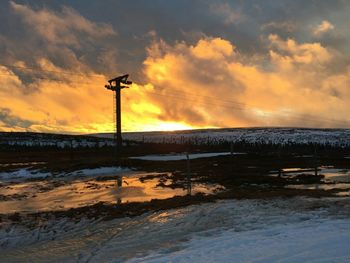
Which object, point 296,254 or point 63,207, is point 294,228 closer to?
point 296,254

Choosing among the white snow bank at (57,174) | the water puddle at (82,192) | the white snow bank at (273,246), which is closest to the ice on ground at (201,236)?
the white snow bank at (273,246)

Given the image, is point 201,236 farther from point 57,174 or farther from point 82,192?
point 57,174

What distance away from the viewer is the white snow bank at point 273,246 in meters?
7.90

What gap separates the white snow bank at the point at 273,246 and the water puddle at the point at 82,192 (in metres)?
8.37

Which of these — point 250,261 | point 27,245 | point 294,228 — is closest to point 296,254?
point 250,261

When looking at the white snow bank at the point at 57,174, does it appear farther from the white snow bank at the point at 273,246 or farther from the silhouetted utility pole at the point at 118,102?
the white snow bank at the point at 273,246

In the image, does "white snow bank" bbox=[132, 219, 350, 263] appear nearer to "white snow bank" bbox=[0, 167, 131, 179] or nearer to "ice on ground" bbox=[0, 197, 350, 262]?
"ice on ground" bbox=[0, 197, 350, 262]

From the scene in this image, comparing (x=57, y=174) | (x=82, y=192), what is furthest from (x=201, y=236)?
(x=57, y=174)

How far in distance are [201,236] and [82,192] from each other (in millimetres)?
12066

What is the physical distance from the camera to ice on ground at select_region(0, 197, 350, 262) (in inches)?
334

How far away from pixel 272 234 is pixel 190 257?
2.58m

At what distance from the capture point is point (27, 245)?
11.2 metres

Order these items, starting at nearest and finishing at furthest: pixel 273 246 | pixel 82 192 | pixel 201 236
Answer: pixel 273 246
pixel 201 236
pixel 82 192

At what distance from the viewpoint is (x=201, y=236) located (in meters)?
10.6
